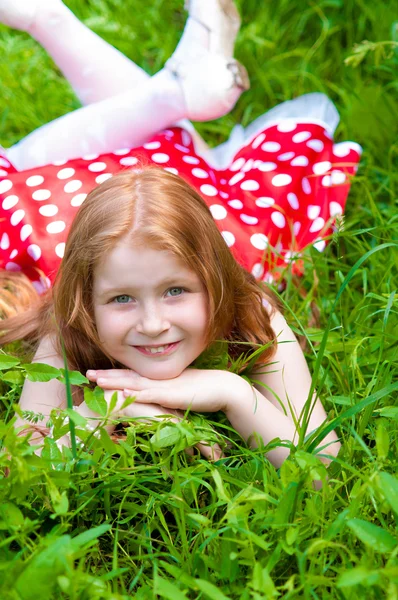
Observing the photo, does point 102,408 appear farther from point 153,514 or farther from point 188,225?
point 188,225

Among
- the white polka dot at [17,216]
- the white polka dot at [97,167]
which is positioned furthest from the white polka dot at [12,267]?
the white polka dot at [97,167]

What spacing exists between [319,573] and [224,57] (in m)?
1.67

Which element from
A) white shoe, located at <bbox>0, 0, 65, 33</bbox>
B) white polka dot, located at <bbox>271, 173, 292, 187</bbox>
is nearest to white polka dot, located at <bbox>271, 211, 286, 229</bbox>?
white polka dot, located at <bbox>271, 173, 292, 187</bbox>

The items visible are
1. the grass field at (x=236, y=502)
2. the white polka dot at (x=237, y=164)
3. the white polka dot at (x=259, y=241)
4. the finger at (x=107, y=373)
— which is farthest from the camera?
the white polka dot at (x=237, y=164)

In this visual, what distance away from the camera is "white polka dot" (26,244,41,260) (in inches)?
86.0

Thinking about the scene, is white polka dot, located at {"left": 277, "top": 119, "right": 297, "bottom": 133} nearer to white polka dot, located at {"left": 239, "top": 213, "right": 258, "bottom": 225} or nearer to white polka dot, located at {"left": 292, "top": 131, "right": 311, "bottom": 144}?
white polka dot, located at {"left": 292, "top": 131, "right": 311, "bottom": 144}

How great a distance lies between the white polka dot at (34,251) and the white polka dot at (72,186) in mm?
197

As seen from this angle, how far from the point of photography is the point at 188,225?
1.63m

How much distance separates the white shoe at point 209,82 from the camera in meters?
2.45

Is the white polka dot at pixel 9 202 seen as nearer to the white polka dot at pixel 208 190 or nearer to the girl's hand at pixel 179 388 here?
the white polka dot at pixel 208 190

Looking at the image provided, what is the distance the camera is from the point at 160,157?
242 cm

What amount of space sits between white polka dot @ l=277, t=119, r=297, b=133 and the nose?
1.20 meters

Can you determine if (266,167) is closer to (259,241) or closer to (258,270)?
(259,241)

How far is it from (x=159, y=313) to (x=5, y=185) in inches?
37.6
